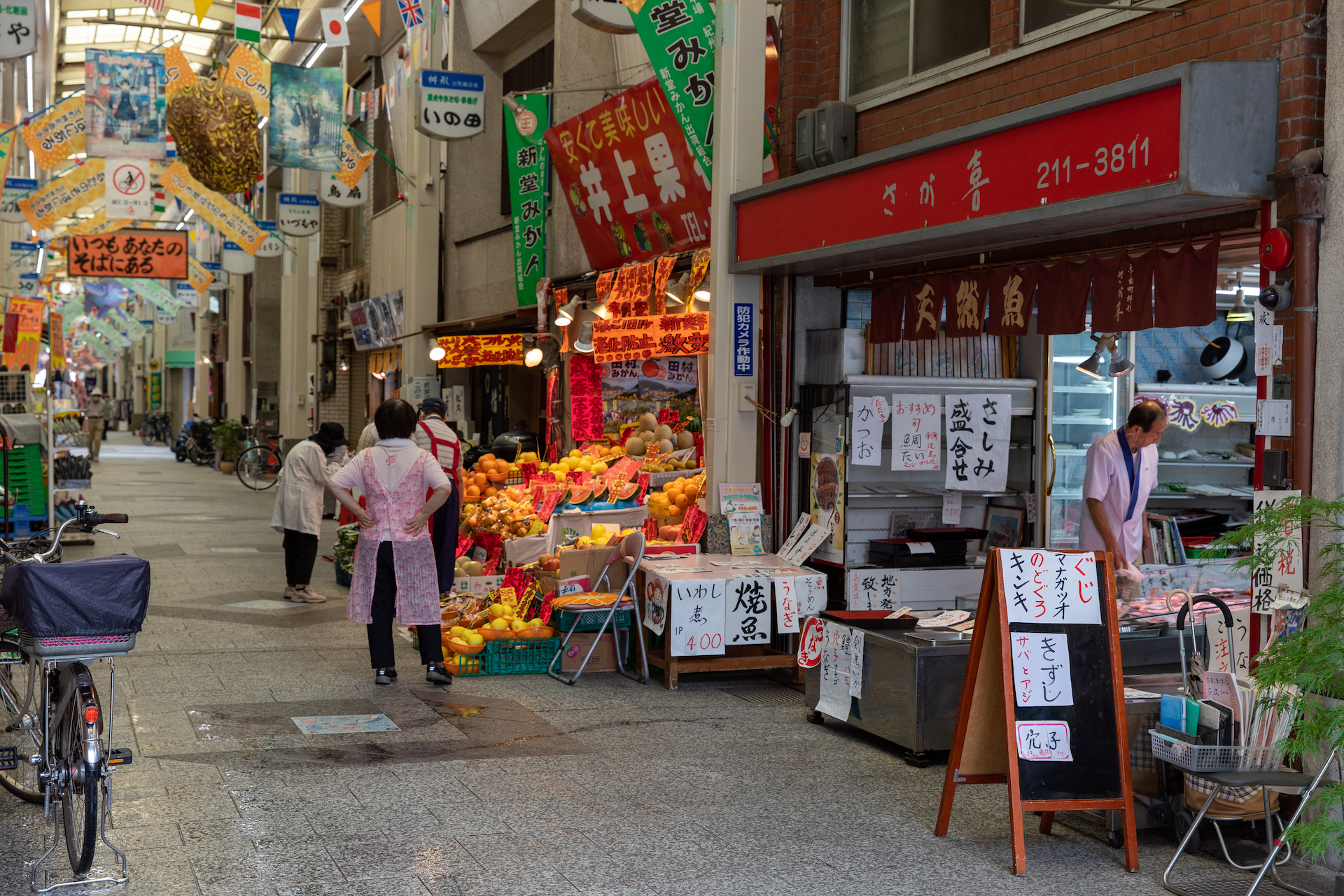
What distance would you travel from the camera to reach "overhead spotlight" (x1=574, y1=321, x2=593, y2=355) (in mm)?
12727

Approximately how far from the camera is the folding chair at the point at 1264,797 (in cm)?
468

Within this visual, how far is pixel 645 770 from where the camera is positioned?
6367mm

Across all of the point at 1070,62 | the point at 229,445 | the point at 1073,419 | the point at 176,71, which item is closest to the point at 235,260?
the point at 229,445

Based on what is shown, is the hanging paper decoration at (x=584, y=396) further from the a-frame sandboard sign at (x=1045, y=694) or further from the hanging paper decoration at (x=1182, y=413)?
the a-frame sandboard sign at (x=1045, y=694)

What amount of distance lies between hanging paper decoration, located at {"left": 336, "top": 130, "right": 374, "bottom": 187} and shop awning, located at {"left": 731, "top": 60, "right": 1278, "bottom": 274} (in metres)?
11.4

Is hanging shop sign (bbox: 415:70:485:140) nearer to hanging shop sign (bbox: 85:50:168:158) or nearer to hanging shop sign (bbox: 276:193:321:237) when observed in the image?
hanging shop sign (bbox: 85:50:168:158)

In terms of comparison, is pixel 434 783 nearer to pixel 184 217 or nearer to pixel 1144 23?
pixel 1144 23

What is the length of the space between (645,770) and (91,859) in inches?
105

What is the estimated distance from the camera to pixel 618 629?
8.75 m

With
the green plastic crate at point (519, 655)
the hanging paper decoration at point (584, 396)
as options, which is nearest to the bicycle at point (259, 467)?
the hanging paper decoration at point (584, 396)

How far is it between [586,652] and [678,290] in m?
3.60

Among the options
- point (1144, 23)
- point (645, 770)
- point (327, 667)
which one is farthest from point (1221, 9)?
point (327, 667)

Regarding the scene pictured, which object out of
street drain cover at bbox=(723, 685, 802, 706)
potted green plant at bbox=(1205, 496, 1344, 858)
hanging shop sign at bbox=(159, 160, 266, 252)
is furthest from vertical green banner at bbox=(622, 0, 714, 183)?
hanging shop sign at bbox=(159, 160, 266, 252)

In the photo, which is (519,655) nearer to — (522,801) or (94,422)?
(522,801)
